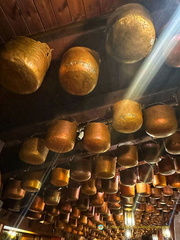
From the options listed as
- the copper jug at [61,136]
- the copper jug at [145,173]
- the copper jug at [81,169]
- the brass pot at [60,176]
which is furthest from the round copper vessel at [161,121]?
the brass pot at [60,176]

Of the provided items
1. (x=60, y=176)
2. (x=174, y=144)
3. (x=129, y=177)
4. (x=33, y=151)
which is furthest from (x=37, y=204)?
(x=174, y=144)

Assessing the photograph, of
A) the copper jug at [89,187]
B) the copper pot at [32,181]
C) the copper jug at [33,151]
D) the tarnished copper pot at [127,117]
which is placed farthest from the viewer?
the copper jug at [89,187]

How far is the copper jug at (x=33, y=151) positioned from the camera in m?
2.25

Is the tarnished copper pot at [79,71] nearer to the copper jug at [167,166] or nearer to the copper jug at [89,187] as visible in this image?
the copper jug at [167,166]

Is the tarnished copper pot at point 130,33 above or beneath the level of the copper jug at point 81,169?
above

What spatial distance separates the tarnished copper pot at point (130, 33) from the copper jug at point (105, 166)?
4.88 ft

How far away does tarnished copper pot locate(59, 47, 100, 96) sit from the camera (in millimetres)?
1593

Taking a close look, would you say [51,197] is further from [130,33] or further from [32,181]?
[130,33]

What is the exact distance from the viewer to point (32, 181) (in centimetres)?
299

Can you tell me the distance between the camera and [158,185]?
3.82 m

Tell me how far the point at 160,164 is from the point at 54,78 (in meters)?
2.14

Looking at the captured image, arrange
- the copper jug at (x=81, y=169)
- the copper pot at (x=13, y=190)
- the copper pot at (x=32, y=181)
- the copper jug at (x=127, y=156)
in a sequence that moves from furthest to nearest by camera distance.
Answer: the copper pot at (x=13, y=190), the copper pot at (x=32, y=181), the copper jug at (x=81, y=169), the copper jug at (x=127, y=156)

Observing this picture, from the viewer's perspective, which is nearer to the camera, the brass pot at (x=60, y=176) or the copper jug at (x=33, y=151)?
the copper jug at (x=33, y=151)

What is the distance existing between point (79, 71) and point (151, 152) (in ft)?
5.55
